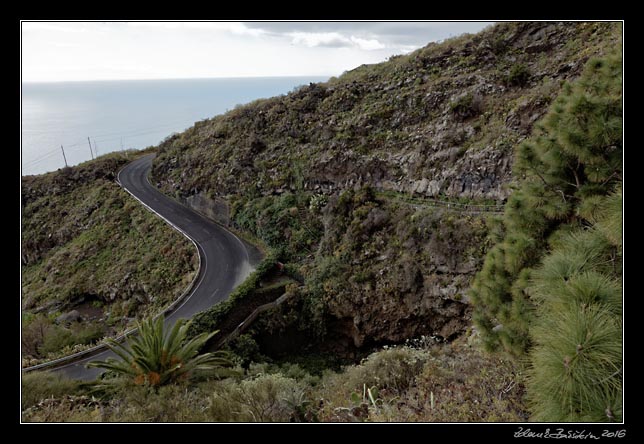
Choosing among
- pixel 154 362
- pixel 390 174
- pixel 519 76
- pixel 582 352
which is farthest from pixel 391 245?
pixel 582 352

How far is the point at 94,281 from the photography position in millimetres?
21328

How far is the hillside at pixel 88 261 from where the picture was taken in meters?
17.3

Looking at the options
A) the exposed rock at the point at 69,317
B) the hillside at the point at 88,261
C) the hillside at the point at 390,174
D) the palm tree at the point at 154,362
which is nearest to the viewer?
the palm tree at the point at 154,362

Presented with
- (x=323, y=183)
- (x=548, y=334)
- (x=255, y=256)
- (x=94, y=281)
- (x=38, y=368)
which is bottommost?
(x=38, y=368)

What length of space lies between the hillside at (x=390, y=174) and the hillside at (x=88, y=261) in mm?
4571

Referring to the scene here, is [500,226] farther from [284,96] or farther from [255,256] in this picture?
[284,96]

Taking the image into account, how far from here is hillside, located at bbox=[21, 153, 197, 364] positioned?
17344 millimetres

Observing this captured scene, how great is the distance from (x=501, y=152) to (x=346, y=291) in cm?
917

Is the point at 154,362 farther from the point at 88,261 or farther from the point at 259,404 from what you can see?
the point at 88,261

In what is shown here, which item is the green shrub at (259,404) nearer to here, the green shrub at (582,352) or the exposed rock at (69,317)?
the green shrub at (582,352)

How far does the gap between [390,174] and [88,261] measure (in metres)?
20.7

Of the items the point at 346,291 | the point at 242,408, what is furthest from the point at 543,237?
the point at 346,291

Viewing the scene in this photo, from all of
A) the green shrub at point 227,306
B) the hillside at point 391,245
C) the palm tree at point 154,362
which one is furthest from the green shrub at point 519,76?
the palm tree at point 154,362

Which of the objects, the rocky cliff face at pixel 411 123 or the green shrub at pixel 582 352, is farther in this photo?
the rocky cliff face at pixel 411 123
